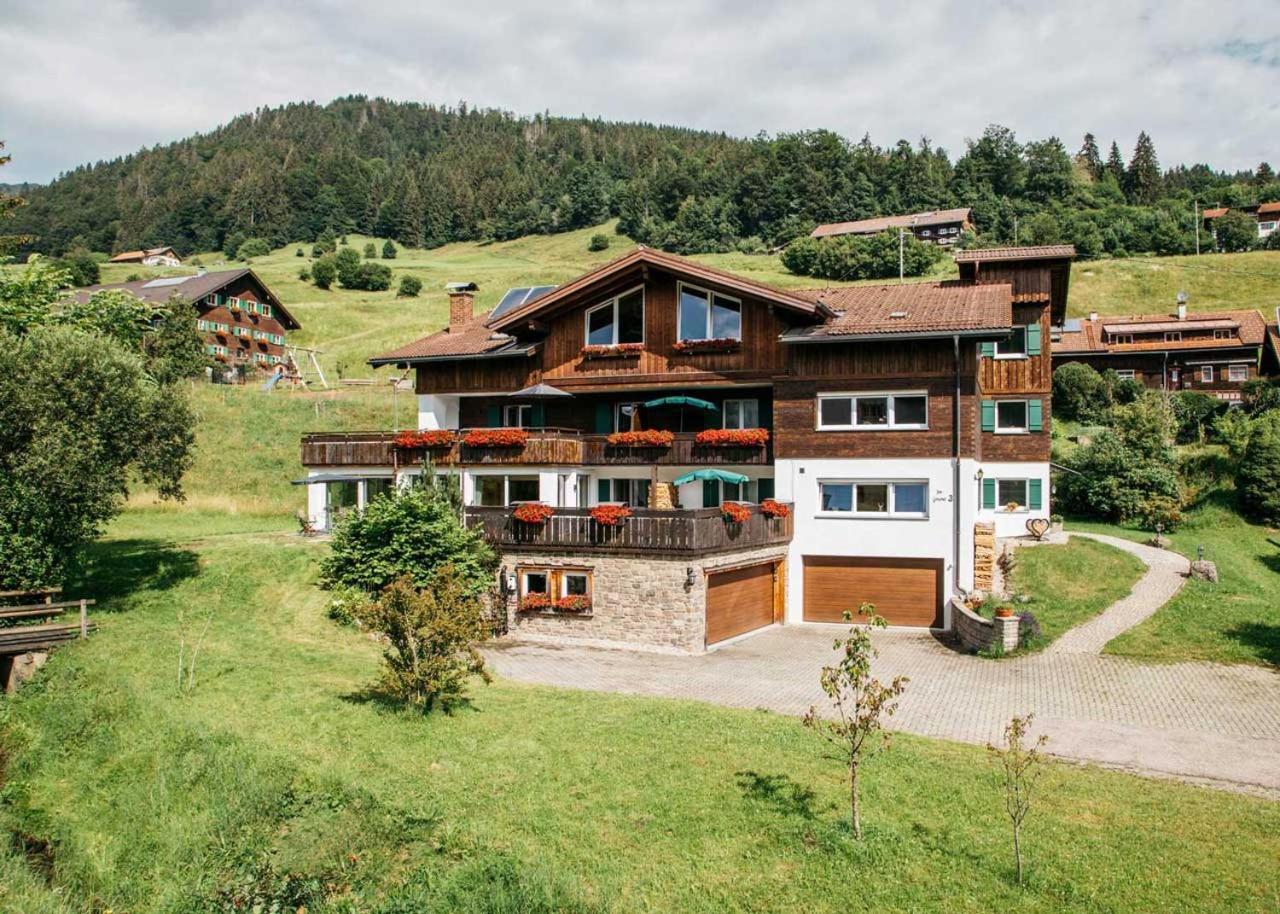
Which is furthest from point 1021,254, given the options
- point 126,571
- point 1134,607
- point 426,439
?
point 126,571

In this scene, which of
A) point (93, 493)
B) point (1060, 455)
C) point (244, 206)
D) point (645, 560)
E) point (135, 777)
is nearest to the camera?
point (135, 777)

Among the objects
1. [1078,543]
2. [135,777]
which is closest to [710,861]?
[135,777]

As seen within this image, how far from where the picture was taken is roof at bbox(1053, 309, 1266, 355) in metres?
53.3

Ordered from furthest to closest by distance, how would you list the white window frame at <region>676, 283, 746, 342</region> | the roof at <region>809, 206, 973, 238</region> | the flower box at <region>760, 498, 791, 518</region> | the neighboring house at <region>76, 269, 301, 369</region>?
the roof at <region>809, 206, 973, 238</region> < the neighboring house at <region>76, 269, 301, 369</region> < the white window frame at <region>676, 283, 746, 342</region> < the flower box at <region>760, 498, 791, 518</region>

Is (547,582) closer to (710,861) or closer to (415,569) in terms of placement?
(415,569)

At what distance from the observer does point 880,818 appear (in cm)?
1110

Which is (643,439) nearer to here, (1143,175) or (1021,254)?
(1021,254)

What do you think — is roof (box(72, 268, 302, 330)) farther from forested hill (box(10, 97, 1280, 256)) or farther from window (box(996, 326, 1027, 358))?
forested hill (box(10, 97, 1280, 256))

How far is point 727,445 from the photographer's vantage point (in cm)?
2808

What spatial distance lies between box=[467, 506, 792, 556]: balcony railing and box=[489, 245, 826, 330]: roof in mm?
6473

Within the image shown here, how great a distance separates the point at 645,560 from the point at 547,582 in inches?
125

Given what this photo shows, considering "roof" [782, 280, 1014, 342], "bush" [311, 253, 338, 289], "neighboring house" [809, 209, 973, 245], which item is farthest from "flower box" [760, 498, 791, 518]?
"neighboring house" [809, 209, 973, 245]

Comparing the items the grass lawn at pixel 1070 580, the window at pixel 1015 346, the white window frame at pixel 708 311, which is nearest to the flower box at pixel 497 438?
the white window frame at pixel 708 311

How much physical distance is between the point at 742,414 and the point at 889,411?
533 centimetres
